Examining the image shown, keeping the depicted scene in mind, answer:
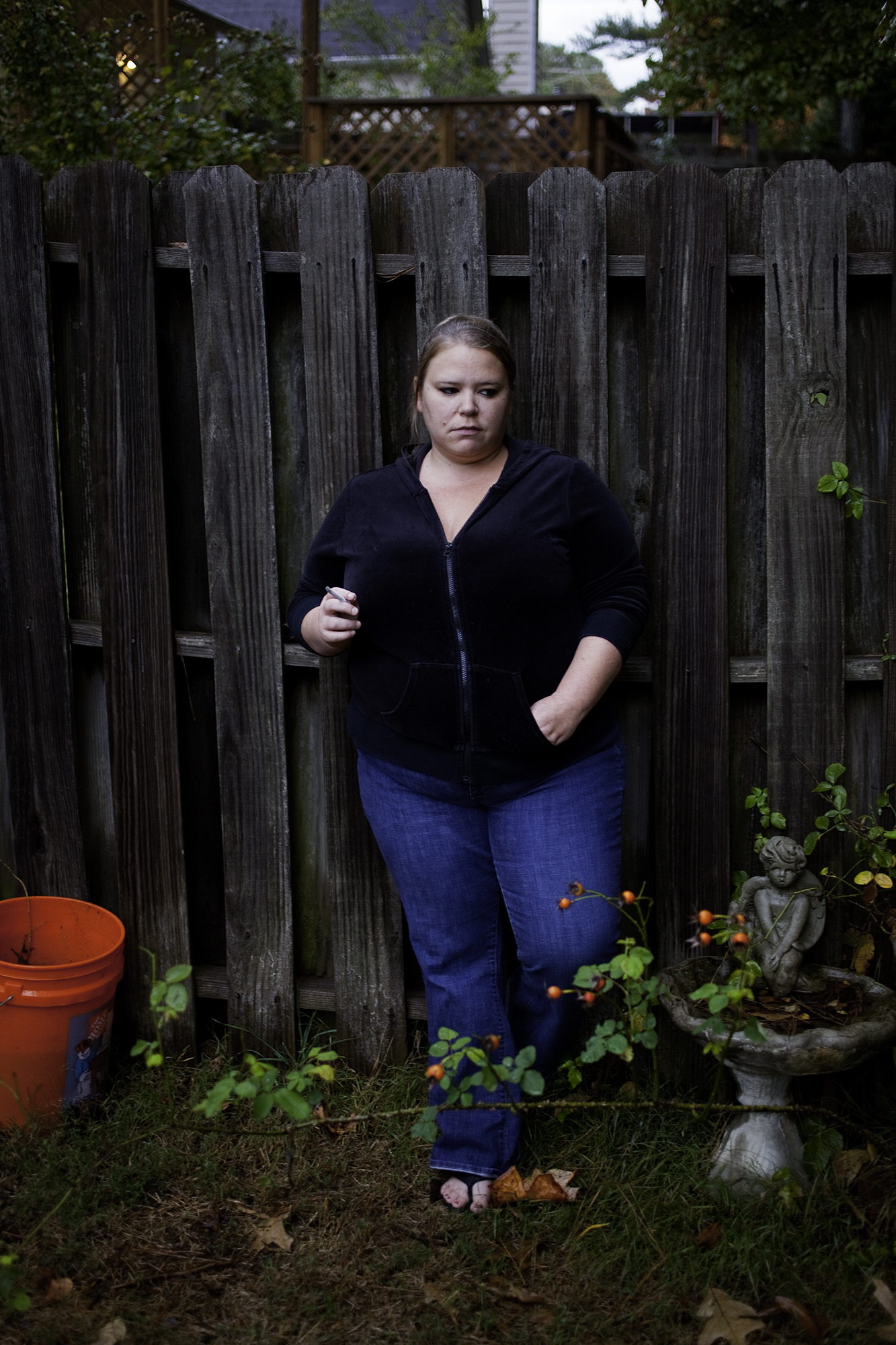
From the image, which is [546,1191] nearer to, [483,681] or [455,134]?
A: [483,681]

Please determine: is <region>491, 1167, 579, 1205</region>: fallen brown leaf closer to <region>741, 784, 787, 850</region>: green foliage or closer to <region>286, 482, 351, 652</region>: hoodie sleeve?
<region>741, 784, 787, 850</region>: green foliage

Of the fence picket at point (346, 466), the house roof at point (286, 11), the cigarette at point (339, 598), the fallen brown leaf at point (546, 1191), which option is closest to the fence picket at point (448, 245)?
the fence picket at point (346, 466)

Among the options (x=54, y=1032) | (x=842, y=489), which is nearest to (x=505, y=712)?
(x=842, y=489)

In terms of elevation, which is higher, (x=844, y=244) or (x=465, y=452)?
(x=844, y=244)

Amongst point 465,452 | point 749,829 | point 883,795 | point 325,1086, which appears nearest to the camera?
point 465,452

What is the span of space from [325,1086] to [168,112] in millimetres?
4989

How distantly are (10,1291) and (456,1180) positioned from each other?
38.9 inches

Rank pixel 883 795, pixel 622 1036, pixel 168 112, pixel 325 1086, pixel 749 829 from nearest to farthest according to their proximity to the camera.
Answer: pixel 622 1036
pixel 883 795
pixel 749 829
pixel 325 1086
pixel 168 112

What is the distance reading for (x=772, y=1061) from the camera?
7.53 feet

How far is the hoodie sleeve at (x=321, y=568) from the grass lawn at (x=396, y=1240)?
1.32 metres

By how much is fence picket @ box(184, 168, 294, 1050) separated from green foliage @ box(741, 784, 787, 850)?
4.10ft

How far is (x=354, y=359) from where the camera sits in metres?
2.67

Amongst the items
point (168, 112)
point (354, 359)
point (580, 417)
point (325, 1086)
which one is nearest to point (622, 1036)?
point (325, 1086)

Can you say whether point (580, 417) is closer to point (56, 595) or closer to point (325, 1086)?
point (56, 595)
